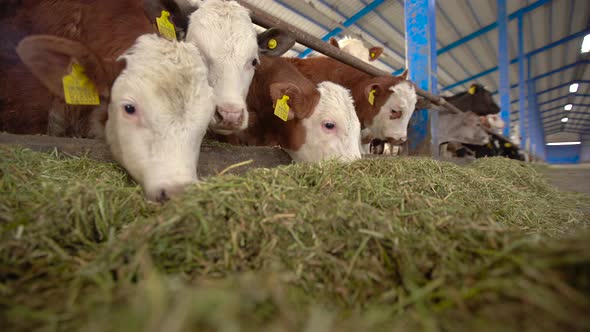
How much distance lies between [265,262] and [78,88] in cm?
155

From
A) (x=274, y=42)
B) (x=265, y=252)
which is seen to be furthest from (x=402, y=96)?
(x=265, y=252)

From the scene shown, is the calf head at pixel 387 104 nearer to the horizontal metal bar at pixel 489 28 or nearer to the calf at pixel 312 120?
the calf at pixel 312 120

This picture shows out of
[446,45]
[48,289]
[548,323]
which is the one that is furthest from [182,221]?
[446,45]

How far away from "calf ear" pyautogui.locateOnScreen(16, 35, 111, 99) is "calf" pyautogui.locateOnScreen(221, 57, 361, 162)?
135 cm

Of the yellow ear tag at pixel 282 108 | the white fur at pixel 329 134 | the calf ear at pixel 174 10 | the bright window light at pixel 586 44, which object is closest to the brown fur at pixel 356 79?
the white fur at pixel 329 134

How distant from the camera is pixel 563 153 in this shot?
143 ft

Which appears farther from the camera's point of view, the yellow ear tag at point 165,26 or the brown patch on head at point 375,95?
the brown patch on head at point 375,95

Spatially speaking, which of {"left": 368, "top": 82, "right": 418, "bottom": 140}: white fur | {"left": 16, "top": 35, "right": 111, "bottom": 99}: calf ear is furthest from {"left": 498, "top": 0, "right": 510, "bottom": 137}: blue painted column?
{"left": 16, "top": 35, "right": 111, "bottom": 99}: calf ear

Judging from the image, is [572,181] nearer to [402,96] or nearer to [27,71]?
[402,96]

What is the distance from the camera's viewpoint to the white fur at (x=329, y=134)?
8.47 ft

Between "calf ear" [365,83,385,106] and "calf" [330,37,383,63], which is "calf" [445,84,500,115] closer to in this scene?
"calf" [330,37,383,63]

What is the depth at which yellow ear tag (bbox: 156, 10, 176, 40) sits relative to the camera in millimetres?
2104

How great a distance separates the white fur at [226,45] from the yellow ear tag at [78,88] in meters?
0.74

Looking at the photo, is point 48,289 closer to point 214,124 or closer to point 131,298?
point 131,298
